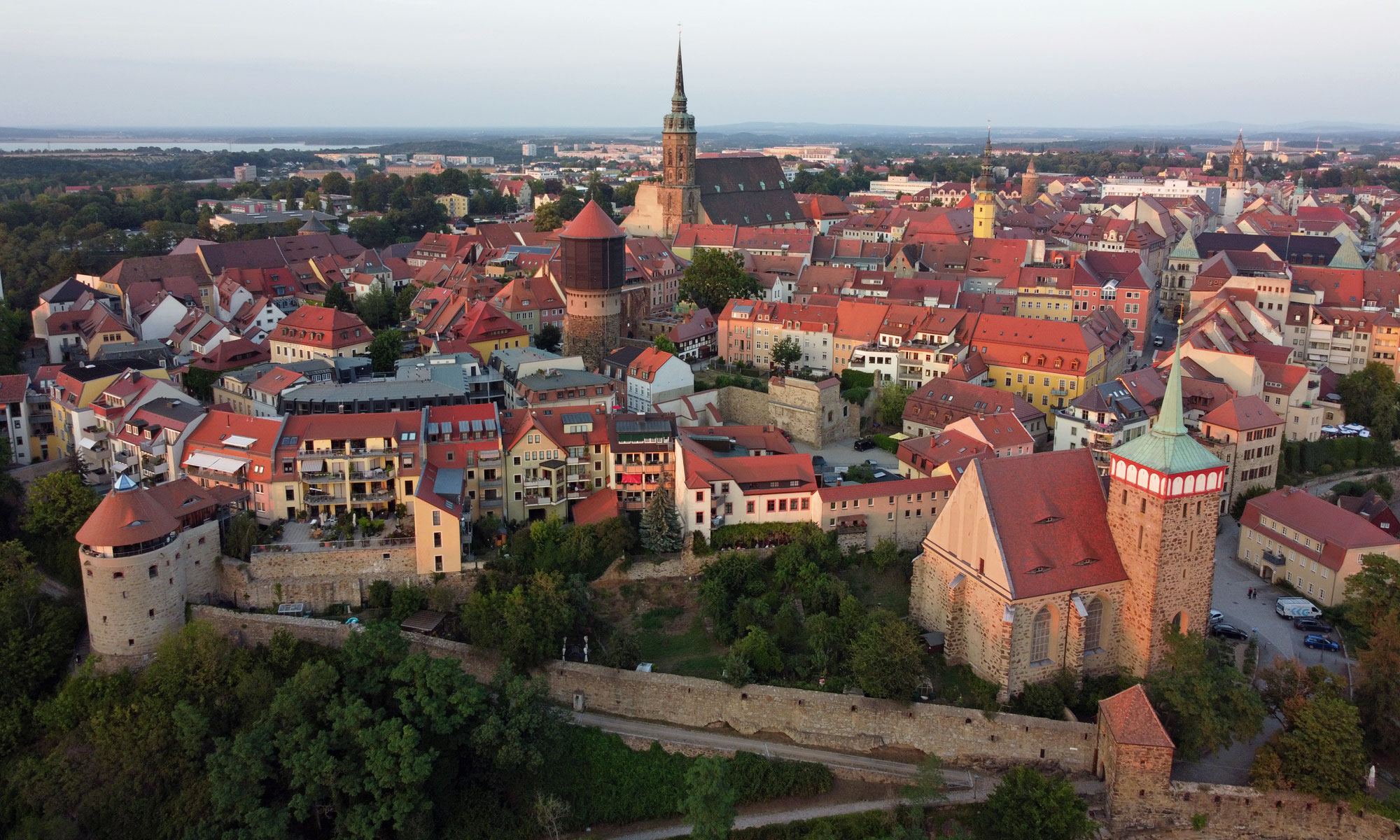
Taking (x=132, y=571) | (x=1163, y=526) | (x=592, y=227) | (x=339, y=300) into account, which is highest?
(x=592, y=227)

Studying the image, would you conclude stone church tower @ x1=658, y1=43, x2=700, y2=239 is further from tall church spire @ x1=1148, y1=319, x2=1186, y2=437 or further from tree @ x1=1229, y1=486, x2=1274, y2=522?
tall church spire @ x1=1148, y1=319, x2=1186, y2=437

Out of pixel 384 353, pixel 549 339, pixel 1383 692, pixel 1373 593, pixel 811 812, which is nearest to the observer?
pixel 811 812

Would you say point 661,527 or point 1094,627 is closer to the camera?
point 1094,627

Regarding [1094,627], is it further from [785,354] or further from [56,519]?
[56,519]

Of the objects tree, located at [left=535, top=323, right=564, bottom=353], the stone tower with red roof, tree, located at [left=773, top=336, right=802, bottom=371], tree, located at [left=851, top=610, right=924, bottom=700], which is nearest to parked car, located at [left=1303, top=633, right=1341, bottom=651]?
tree, located at [left=851, top=610, right=924, bottom=700]

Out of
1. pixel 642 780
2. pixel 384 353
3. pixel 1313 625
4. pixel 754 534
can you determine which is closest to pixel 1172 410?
pixel 1313 625

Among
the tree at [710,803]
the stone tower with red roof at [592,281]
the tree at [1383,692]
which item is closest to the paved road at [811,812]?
the tree at [710,803]
